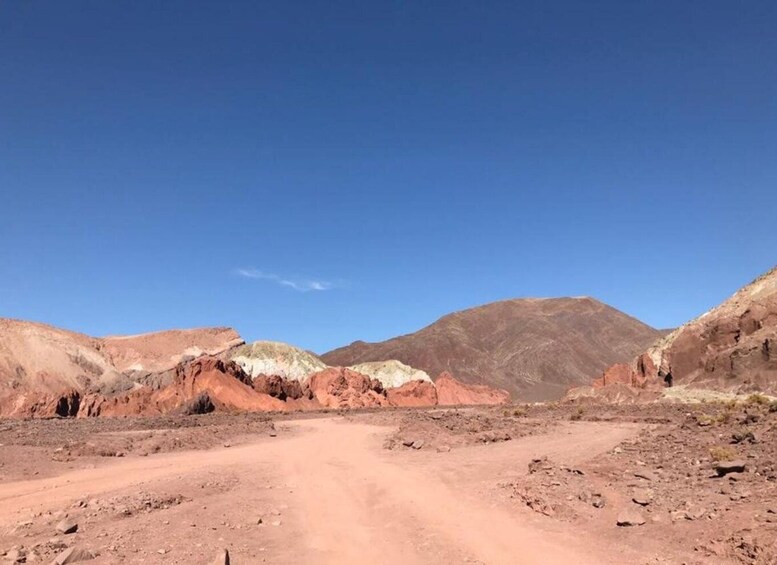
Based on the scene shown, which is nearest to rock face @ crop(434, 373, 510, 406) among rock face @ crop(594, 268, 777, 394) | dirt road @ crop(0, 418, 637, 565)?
rock face @ crop(594, 268, 777, 394)

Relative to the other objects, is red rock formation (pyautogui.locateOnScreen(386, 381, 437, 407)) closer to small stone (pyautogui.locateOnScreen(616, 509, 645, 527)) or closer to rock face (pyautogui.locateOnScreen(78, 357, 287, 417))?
rock face (pyautogui.locateOnScreen(78, 357, 287, 417))

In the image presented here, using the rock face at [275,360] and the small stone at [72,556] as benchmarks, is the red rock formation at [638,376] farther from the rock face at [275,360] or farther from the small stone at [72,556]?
the small stone at [72,556]

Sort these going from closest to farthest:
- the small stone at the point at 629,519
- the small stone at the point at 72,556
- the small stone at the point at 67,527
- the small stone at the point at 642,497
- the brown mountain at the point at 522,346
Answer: the small stone at the point at 72,556 → the small stone at the point at 629,519 → the small stone at the point at 67,527 → the small stone at the point at 642,497 → the brown mountain at the point at 522,346

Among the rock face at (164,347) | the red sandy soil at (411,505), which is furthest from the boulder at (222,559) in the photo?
the rock face at (164,347)

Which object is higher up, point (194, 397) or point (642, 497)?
point (194, 397)

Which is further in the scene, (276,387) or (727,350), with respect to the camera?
(276,387)

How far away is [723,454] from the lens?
12227mm

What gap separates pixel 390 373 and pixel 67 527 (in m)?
82.1

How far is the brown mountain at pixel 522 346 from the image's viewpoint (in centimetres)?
13712

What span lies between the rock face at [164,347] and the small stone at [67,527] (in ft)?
228

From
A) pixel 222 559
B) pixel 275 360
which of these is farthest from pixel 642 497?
pixel 275 360

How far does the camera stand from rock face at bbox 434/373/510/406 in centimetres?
7812

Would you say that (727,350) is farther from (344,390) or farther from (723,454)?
(723,454)

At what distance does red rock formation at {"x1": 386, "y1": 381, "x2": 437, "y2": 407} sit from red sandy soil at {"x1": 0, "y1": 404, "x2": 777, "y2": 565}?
53.4 meters
